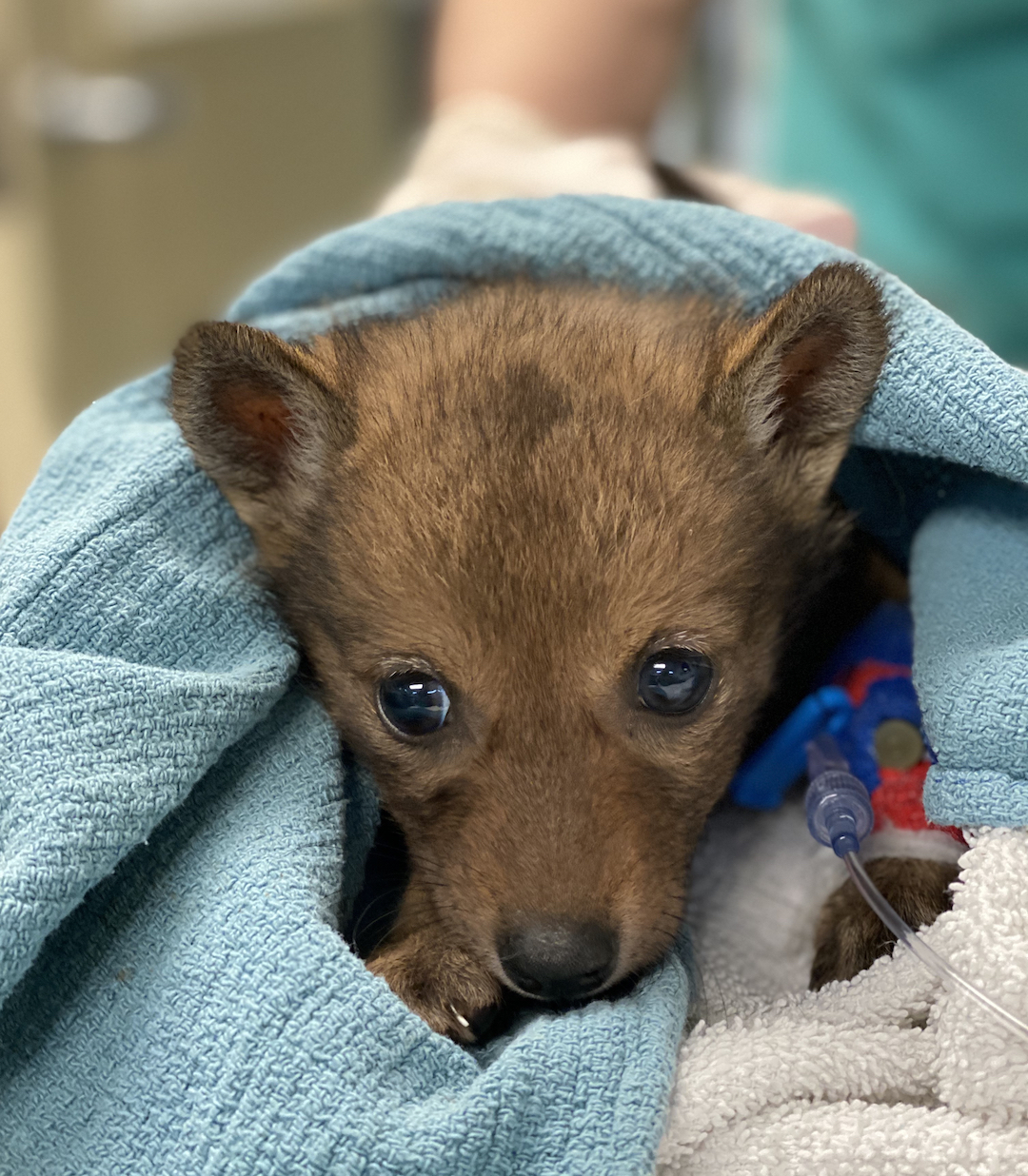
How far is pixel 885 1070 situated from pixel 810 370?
840mm

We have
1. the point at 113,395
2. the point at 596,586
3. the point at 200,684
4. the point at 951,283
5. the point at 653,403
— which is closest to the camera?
the point at 200,684

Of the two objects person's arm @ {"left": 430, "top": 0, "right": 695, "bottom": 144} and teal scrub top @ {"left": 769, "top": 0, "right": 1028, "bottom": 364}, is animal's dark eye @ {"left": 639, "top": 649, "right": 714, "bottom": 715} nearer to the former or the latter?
teal scrub top @ {"left": 769, "top": 0, "right": 1028, "bottom": 364}

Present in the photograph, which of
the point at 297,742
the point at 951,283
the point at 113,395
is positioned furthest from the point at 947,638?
the point at 951,283

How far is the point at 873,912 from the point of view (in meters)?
1.40

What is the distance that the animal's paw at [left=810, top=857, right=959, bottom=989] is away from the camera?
1375 mm

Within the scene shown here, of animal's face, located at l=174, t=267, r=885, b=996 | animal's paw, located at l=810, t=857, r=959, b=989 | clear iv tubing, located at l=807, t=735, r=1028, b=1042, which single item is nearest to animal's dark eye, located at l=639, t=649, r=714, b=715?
animal's face, located at l=174, t=267, r=885, b=996

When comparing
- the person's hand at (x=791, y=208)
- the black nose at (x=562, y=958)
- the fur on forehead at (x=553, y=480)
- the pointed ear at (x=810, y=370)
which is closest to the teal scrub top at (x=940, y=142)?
the person's hand at (x=791, y=208)

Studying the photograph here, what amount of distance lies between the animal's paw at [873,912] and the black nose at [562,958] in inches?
11.4

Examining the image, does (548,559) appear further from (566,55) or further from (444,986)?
(566,55)

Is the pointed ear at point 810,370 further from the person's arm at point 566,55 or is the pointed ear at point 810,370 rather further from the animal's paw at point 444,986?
the person's arm at point 566,55

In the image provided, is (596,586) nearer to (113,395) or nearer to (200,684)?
(200,684)

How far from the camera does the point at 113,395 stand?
170cm

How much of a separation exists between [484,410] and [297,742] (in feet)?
1.48

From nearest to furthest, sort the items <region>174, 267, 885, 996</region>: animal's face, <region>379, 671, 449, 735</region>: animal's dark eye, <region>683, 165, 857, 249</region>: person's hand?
<region>174, 267, 885, 996</region>: animal's face < <region>379, 671, 449, 735</region>: animal's dark eye < <region>683, 165, 857, 249</region>: person's hand
